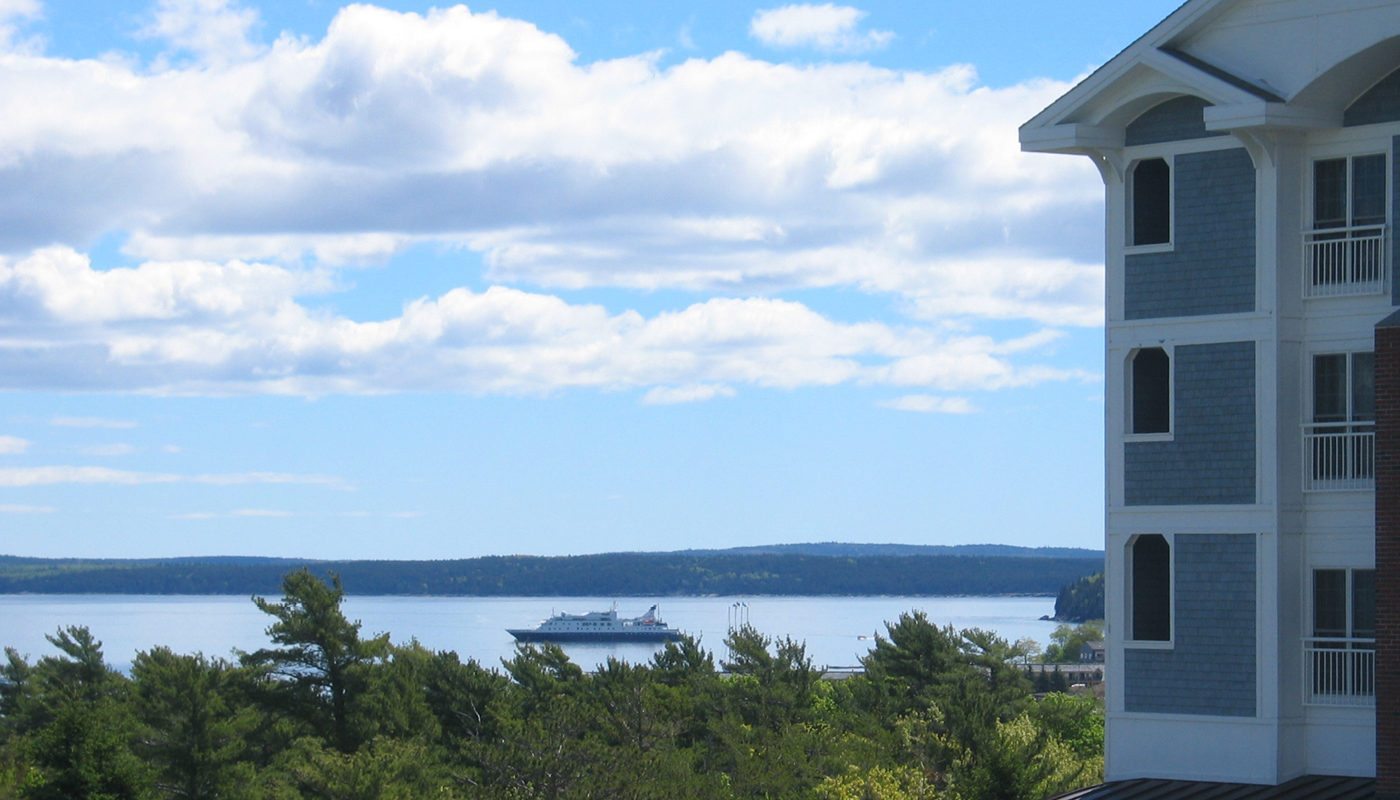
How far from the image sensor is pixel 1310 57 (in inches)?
1131

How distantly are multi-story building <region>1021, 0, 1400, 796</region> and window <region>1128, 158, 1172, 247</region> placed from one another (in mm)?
164

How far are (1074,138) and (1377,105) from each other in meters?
4.37

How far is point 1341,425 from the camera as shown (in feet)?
94.6

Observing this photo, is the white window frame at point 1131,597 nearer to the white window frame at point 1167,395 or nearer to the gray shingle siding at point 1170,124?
the white window frame at point 1167,395

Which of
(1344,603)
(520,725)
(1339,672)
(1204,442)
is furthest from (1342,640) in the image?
(520,725)

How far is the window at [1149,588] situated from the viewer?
99.8 ft

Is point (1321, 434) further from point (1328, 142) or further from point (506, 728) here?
point (506, 728)

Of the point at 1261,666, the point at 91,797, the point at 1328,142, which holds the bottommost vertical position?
the point at 91,797

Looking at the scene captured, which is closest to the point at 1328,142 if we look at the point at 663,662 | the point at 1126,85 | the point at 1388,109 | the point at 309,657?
the point at 1388,109

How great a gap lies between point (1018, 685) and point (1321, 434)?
5861 cm

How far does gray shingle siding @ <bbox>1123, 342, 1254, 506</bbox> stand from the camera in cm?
2939

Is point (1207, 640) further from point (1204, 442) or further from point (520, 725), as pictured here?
point (520, 725)

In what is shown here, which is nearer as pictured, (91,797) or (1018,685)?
(91,797)

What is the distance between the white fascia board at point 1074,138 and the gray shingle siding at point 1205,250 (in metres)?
1.08
